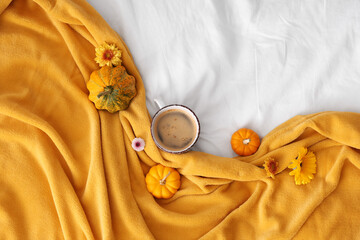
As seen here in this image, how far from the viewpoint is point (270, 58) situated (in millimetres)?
1122

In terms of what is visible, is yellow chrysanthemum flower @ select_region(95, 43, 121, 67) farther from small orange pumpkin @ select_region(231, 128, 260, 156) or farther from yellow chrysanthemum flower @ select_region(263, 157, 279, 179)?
yellow chrysanthemum flower @ select_region(263, 157, 279, 179)

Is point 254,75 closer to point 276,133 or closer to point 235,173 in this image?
point 276,133

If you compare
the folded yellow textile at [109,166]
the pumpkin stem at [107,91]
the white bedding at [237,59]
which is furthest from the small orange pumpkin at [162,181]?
the pumpkin stem at [107,91]

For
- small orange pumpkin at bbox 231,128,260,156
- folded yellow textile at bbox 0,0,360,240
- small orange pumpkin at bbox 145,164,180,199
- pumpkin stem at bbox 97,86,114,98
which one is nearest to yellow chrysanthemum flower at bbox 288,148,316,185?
folded yellow textile at bbox 0,0,360,240

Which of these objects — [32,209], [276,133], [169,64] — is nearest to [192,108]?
[169,64]

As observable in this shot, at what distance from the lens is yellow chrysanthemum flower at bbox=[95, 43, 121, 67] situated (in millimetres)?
1033

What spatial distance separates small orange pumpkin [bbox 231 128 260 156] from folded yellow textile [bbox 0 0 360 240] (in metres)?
0.02

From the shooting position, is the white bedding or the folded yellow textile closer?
the folded yellow textile

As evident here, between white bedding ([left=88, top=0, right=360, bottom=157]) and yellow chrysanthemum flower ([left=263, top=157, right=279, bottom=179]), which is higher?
white bedding ([left=88, top=0, right=360, bottom=157])

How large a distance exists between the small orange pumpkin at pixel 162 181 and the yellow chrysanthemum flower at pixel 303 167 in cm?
38

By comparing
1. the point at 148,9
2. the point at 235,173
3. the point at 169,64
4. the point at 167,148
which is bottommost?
the point at 235,173

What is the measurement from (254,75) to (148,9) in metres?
0.44

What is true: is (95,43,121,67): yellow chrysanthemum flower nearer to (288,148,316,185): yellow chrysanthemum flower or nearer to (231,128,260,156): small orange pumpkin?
(231,128,260,156): small orange pumpkin

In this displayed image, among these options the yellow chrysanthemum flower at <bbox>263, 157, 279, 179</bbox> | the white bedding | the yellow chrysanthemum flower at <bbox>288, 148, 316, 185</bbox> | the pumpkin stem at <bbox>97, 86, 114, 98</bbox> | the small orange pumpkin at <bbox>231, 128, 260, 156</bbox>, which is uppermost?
the pumpkin stem at <bbox>97, 86, 114, 98</bbox>
